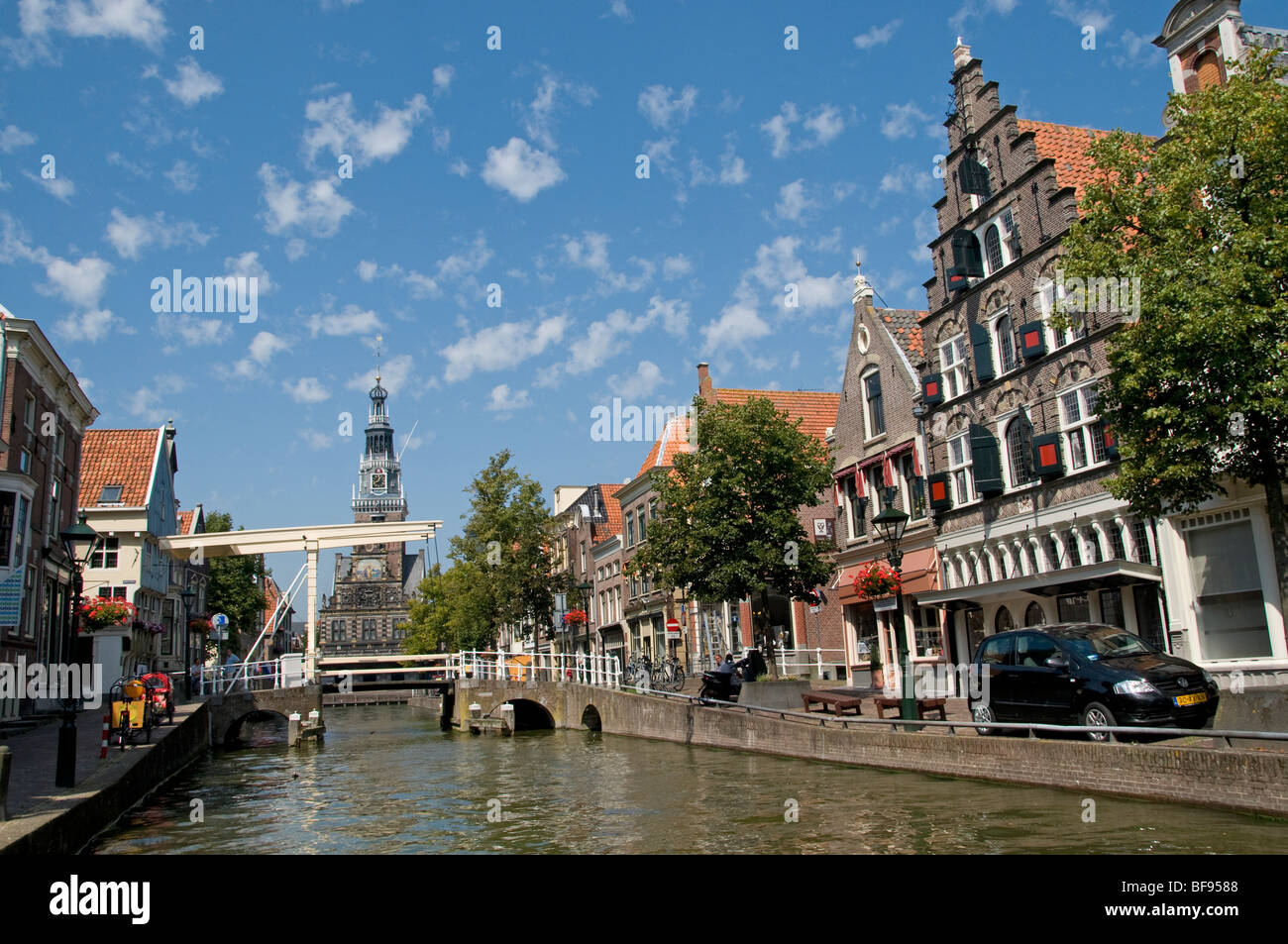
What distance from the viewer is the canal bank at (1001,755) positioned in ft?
36.8

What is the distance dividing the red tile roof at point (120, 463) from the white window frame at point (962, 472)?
1360 inches

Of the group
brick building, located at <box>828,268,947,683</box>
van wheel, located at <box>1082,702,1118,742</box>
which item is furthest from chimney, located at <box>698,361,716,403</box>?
van wheel, located at <box>1082,702,1118,742</box>

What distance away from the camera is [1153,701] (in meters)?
13.4

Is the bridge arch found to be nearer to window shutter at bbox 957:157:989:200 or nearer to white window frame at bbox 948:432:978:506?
white window frame at bbox 948:432:978:506

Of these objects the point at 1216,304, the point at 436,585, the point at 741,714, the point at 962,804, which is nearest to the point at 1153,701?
the point at 962,804

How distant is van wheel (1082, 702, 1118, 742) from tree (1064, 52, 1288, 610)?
392cm

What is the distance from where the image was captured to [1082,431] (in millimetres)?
23359

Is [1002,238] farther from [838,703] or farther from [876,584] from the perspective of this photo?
[838,703]

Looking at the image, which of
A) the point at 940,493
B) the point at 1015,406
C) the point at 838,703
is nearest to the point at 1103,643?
the point at 838,703

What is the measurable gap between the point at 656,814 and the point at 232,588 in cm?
6100

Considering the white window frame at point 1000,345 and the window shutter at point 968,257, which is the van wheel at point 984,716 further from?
the window shutter at point 968,257

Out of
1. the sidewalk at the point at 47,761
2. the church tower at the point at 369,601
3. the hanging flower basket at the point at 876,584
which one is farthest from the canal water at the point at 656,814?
the church tower at the point at 369,601

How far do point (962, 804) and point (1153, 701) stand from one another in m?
2.98
